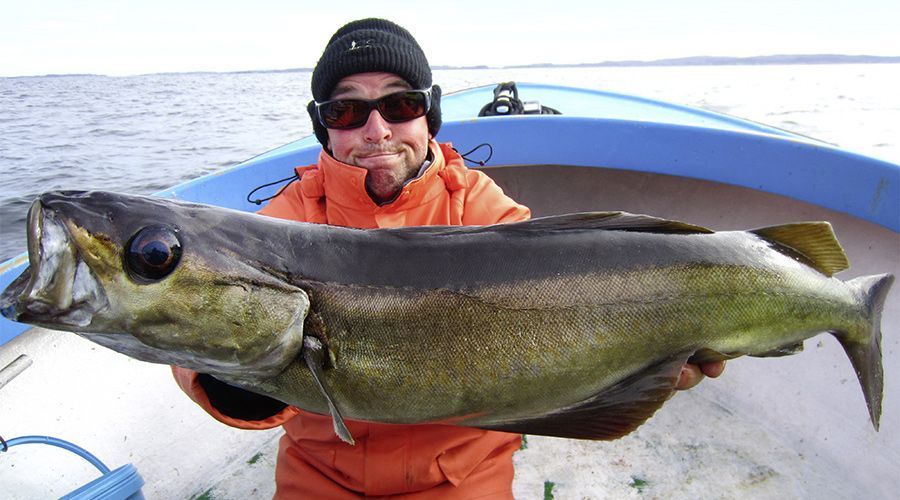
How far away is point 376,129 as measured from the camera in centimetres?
294

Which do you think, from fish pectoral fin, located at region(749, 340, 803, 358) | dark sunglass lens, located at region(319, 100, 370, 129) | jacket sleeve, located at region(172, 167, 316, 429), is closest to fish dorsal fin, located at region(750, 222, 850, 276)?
fish pectoral fin, located at region(749, 340, 803, 358)

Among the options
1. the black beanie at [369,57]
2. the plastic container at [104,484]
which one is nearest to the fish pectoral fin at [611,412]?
the black beanie at [369,57]

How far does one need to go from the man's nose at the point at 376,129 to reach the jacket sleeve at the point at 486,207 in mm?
501

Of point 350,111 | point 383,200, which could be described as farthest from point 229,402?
point 350,111

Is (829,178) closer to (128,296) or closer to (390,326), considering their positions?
(390,326)

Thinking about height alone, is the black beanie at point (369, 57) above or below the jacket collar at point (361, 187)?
above

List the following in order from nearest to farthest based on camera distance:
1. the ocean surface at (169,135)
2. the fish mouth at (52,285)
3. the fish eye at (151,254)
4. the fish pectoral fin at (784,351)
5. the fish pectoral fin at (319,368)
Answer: the fish mouth at (52,285), the fish eye at (151,254), the fish pectoral fin at (319,368), the fish pectoral fin at (784,351), the ocean surface at (169,135)

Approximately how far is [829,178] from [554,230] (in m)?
2.60

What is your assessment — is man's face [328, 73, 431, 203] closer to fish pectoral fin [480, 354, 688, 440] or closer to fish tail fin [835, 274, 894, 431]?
fish pectoral fin [480, 354, 688, 440]

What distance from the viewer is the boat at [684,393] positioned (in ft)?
11.8

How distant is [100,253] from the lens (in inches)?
59.9

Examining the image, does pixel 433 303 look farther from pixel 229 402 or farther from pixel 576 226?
pixel 229 402

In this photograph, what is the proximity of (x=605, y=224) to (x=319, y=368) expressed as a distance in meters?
1.12

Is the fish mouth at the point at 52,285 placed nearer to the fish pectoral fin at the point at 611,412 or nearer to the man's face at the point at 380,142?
the fish pectoral fin at the point at 611,412
